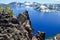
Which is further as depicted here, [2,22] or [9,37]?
[2,22]

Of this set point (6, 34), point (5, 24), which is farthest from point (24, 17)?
point (6, 34)

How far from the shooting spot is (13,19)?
24875mm

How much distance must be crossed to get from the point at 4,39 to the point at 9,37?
0.70 metres

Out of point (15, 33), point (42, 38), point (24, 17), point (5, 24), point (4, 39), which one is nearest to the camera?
point (4, 39)

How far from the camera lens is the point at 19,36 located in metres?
21.4

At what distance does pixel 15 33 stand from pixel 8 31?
837 mm

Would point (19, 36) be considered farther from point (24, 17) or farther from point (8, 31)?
point (24, 17)

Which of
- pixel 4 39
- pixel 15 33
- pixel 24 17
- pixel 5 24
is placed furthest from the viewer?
pixel 24 17

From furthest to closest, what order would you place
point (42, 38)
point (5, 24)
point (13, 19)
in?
point (42, 38) → point (13, 19) → point (5, 24)

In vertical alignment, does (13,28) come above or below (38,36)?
above

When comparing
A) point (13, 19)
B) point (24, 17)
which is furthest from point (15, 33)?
point (24, 17)

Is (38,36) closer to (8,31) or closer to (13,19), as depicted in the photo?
(13,19)

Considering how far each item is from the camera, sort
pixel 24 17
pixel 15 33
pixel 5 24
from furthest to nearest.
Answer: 1. pixel 24 17
2. pixel 5 24
3. pixel 15 33

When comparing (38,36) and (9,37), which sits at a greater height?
(9,37)
